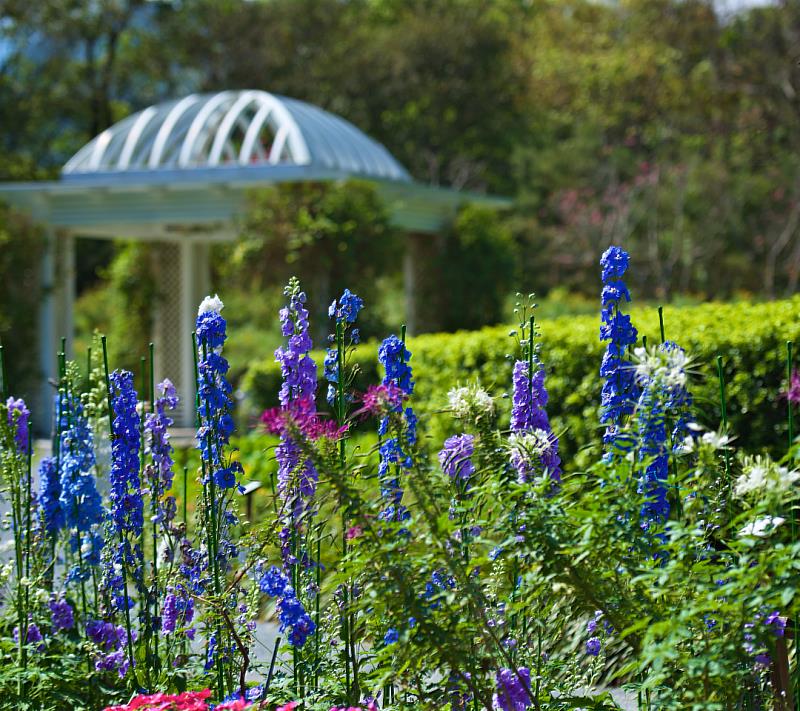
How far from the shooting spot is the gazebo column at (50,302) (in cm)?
1229

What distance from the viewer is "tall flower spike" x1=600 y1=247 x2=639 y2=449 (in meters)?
2.70

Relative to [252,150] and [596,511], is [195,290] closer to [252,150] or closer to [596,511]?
[252,150]

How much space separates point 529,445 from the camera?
2.37m

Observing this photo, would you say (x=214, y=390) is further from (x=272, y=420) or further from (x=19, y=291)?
(x=19, y=291)

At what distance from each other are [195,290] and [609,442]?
1102cm

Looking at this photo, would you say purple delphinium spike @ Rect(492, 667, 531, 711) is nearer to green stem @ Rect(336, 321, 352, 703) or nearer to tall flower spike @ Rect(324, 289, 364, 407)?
green stem @ Rect(336, 321, 352, 703)

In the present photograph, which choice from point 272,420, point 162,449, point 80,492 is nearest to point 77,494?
point 80,492

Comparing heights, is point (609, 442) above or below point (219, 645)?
above

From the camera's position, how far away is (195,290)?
1321cm

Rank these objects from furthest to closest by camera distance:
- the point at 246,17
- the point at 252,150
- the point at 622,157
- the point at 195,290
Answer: the point at 246,17 → the point at 622,157 → the point at 195,290 → the point at 252,150

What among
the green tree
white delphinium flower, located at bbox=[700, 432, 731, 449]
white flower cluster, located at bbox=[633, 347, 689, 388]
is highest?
the green tree

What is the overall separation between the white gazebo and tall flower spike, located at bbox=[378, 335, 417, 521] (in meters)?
8.23

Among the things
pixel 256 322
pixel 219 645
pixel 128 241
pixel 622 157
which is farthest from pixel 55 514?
pixel 622 157

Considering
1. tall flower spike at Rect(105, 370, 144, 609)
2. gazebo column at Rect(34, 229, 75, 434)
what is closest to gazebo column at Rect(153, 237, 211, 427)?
gazebo column at Rect(34, 229, 75, 434)
